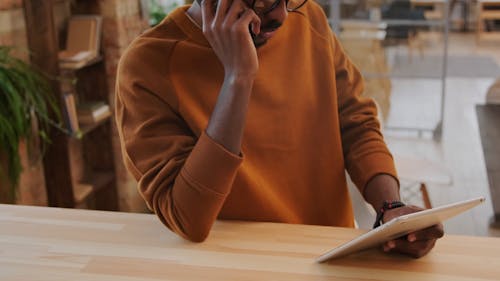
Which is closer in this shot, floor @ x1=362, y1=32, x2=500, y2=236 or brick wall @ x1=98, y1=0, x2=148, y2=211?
brick wall @ x1=98, y1=0, x2=148, y2=211

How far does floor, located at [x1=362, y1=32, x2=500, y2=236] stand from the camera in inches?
160

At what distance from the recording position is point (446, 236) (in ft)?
3.94

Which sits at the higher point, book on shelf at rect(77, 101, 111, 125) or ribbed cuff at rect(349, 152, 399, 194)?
ribbed cuff at rect(349, 152, 399, 194)

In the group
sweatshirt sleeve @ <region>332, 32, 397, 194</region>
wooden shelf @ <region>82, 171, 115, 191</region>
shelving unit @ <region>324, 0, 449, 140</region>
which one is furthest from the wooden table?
shelving unit @ <region>324, 0, 449, 140</region>

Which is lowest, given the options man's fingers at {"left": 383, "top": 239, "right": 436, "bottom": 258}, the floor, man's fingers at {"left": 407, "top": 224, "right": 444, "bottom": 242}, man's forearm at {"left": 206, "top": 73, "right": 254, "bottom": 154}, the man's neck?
the floor

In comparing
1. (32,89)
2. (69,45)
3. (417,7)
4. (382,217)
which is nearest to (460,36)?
(417,7)

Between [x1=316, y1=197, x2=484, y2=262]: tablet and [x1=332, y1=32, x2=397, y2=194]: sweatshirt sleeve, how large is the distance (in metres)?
0.38

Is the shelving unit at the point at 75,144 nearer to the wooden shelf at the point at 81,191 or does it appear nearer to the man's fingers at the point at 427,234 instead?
the wooden shelf at the point at 81,191

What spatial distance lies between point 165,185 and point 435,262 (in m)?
0.50

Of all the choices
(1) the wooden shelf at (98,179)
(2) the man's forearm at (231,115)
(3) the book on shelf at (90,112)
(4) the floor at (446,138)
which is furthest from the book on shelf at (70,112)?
(4) the floor at (446,138)

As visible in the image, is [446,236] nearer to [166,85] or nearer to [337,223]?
[337,223]

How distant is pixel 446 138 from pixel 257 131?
409 centimetres

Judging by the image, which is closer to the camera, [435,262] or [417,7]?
[435,262]

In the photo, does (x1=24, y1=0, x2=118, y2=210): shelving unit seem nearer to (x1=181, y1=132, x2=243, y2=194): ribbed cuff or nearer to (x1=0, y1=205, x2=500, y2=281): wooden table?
(x1=0, y1=205, x2=500, y2=281): wooden table
